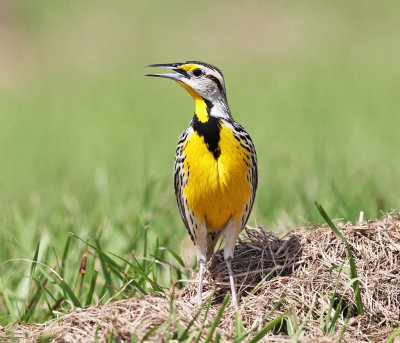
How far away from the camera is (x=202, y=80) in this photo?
15.0ft

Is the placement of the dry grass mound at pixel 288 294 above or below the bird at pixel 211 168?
below

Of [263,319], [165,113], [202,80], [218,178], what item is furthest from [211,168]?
[165,113]

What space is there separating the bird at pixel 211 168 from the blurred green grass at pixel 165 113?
0.45 meters

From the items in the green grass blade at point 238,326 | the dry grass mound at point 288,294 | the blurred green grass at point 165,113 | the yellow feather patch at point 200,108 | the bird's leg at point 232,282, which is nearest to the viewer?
the green grass blade at point 238,326

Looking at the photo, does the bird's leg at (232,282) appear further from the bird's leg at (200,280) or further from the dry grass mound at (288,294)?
the bird's leg at (200,280)

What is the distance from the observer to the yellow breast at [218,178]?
169 inches

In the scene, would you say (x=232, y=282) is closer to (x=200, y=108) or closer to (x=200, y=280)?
(x=200, y=280)

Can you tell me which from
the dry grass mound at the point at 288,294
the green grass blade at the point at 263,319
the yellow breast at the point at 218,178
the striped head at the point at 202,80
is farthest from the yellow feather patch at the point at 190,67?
the green grass blade at the point at 263,319

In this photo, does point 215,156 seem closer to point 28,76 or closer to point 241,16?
point 28,76

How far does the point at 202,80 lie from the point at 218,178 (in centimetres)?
63

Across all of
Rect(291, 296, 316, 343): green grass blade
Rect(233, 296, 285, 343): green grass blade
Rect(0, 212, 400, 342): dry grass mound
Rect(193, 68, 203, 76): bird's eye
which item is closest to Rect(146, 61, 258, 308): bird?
Rect(193, 68, 203, 76): bird's eye

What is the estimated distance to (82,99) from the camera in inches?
664

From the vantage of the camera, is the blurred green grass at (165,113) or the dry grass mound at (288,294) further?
the blurred green grass at (165,113)

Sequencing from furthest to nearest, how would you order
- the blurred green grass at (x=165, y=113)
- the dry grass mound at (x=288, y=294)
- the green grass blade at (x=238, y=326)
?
1. the blurred green grass at (x=165, y=113)
2. the dry grass mound at (x=288, y=294)
3. the green grass blade at (x=238, y=326)
